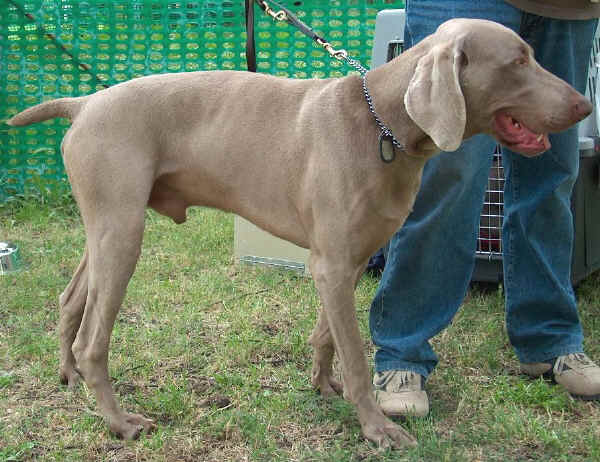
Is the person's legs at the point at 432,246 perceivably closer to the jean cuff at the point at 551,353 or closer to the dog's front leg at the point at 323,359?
the dog's front leg at the point at 323,359

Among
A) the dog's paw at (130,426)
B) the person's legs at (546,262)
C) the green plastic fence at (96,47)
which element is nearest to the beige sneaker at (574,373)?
the person's legs at (546,262)

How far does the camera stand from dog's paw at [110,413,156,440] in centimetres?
267

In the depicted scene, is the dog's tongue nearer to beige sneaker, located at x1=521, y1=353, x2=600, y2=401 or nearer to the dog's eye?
the dog's eye

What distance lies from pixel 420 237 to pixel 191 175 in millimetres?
891

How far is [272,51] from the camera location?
607 centimetres

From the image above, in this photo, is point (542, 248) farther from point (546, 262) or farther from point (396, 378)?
point (396, 378)

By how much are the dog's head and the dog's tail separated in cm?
127

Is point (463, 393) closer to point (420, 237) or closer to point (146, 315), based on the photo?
point (420, 237)

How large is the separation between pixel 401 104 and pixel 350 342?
2.73 feet

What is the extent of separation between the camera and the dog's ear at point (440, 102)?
220cm

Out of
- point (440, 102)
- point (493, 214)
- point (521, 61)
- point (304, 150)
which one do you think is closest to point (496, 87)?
point (521, 61)

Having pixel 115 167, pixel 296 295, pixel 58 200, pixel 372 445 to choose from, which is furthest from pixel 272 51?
pixel 372 445

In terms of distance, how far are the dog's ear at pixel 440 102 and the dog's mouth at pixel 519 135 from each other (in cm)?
22

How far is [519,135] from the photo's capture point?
2.38 meters
